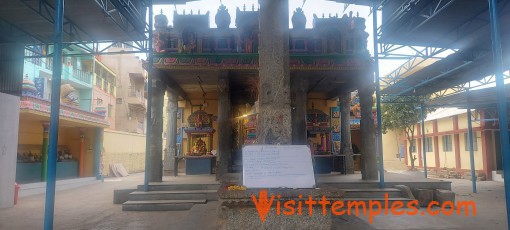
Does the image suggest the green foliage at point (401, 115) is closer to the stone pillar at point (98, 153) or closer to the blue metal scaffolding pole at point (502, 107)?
the blue metal scaffolding pole at point (502, 107)

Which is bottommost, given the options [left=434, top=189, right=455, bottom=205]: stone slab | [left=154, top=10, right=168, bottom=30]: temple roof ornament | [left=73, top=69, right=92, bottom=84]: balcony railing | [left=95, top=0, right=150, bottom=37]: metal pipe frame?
[left=434, top=189, right=455, bottom=205]: stone slab

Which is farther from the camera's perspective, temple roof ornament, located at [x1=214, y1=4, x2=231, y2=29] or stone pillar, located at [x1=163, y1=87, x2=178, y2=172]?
stone pillar, located at [x1=163, y1=87, x2=178, y2=172]

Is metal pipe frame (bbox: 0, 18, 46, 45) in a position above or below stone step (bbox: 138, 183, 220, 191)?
above

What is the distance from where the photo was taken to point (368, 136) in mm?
12977

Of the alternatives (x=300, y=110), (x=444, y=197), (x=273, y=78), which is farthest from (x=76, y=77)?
(x=444, y=197)

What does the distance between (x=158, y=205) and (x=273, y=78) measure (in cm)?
600

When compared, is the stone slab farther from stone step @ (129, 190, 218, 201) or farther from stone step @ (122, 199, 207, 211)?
stone step @ (122, 199, 207, 211)

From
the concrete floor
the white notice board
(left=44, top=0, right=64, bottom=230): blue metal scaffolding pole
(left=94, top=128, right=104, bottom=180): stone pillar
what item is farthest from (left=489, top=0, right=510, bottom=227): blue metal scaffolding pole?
(left=94, top=128, right=104, bottom=180): stone pillar

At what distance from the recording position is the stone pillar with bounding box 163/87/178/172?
56.0 feet

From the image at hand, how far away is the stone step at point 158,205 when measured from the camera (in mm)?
10367

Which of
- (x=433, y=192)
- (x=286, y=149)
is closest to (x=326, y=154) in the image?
(x=433, y=192)

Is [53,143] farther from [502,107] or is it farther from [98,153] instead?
[98,153]

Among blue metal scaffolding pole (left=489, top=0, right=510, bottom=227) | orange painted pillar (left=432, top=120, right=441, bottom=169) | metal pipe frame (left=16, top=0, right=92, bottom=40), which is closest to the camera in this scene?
blue metal scaffolding pole (left=489, top=0, right=510, bottom=227)

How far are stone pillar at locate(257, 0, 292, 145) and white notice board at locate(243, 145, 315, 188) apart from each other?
38 cm
